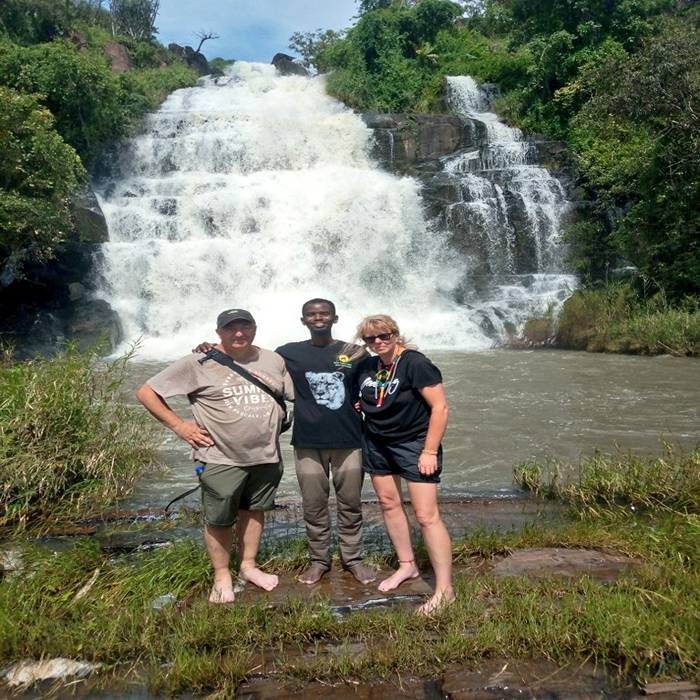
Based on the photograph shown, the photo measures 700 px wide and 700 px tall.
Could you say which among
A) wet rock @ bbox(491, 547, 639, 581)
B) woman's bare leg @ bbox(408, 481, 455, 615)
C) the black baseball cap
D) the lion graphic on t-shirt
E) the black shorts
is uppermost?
the black baseball cap

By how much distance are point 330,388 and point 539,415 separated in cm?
636

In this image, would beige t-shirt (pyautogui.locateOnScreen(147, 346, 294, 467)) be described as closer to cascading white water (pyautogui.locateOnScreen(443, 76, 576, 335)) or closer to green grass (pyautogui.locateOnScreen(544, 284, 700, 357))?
green grass (pyautogui.locateOnScreen(544, 284, 700, 357))

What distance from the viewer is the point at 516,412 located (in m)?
10.1

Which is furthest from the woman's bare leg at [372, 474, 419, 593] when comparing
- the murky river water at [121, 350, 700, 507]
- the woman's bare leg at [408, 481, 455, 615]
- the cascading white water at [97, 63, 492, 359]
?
the cascading white water at [97, 63, 492, 359]

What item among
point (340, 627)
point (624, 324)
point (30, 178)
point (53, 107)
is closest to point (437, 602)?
point (340, 627)

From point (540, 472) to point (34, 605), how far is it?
4.20m

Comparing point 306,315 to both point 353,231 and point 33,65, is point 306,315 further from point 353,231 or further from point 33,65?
point 33,65

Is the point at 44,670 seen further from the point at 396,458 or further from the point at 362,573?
the point at 396,458

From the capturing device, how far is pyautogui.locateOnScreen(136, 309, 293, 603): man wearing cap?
3.93 metres

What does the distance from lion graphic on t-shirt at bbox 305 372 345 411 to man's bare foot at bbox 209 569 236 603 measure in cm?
106

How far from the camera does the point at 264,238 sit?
21172mm

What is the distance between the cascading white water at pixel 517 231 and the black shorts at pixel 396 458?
49.1 feet

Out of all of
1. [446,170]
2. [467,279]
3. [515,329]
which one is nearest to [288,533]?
[515,329]

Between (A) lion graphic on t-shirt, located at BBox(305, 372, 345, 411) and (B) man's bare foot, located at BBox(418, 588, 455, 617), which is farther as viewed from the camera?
(A) lion graphic on t-shirt, located at BBox(305, 372, 345, 411)
